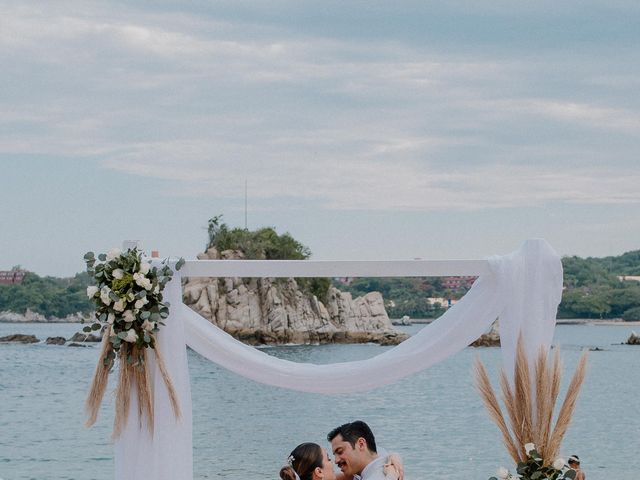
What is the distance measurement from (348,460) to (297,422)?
106ft

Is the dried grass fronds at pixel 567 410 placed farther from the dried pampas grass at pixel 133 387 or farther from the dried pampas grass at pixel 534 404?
the dried pampas grass at pixel 133 387

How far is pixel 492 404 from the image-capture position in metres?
3.77

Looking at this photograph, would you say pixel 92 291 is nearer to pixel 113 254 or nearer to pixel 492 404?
pixel 113 254

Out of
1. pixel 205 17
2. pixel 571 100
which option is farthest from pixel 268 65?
pixel 571 100

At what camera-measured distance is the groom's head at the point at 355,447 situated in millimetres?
4011

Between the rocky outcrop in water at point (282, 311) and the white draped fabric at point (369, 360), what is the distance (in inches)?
1633

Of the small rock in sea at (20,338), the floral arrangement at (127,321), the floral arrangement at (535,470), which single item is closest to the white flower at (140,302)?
the floral arrangement at (127,321)

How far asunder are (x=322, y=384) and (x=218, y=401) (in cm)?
3608

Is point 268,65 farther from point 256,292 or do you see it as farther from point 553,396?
point 553,396

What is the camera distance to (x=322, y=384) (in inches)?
159

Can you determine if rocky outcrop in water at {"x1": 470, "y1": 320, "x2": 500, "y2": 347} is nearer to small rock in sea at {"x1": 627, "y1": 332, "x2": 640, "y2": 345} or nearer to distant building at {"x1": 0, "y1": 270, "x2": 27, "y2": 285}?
small rock in sea at {"x1": 627, "y1": 332, "x2": 640, "y2": 345}

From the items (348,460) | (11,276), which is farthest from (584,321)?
(348,460)

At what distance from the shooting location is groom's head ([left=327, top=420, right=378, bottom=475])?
4011 millimetres

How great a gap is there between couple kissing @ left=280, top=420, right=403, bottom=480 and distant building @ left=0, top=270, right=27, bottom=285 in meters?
45.9
